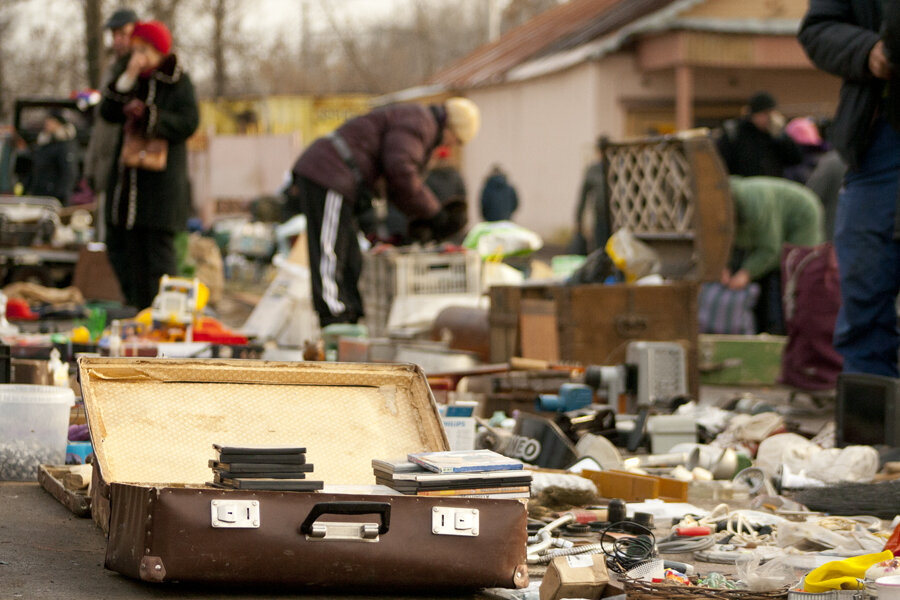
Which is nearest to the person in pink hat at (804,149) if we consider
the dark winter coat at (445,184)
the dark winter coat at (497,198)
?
the dark winter coat at (445,184)

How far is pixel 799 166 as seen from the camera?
41.7ft

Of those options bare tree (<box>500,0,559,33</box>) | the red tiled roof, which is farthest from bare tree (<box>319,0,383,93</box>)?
the red tiled roof

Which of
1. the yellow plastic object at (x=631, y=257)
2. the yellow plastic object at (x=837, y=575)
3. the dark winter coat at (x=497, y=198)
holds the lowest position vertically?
the yellow plastic object at (x=837, y=575)

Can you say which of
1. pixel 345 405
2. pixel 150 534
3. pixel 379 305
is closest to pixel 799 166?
pixel 379 305

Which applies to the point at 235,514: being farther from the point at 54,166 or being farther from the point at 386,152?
the point at 54,166

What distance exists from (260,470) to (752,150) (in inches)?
356

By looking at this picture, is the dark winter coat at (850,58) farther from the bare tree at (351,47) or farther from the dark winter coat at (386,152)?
the bare tree at (351,47)

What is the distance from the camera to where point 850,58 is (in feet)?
19.3

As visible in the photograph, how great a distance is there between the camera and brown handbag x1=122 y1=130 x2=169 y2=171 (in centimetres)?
862

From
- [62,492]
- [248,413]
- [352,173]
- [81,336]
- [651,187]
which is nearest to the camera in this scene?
[248,413]

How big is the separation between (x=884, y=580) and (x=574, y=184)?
67.4ft

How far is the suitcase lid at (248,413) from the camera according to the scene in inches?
152

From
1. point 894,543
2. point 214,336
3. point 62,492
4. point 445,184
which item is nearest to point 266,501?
point 62,492

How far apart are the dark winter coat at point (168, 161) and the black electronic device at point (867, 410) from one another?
4.59m
